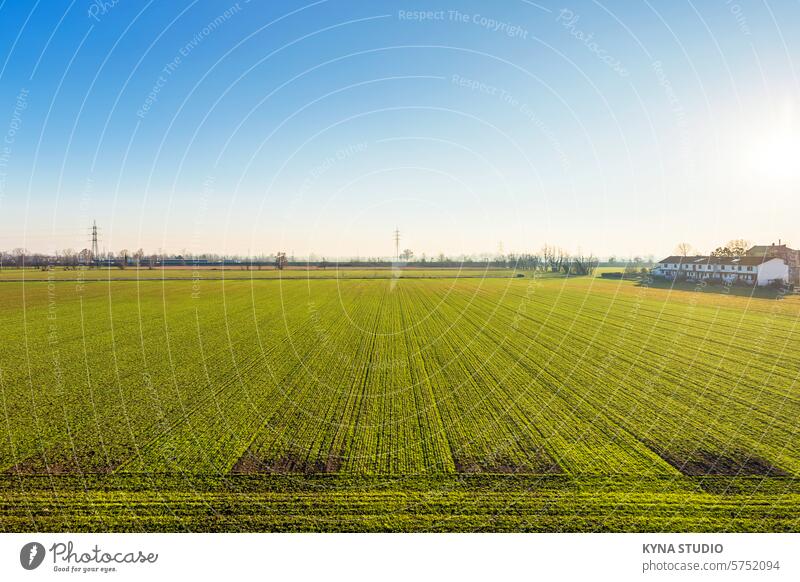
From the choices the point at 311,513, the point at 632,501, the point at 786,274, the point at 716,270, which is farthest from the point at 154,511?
the point at 716,270

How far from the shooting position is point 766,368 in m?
22.2

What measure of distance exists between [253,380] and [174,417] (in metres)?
4.66

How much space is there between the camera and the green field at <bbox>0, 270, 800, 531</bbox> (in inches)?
377

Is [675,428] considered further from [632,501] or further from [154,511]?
[154,511]

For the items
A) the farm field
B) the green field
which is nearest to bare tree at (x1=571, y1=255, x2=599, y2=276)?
the farm field

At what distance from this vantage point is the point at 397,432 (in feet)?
46.2
